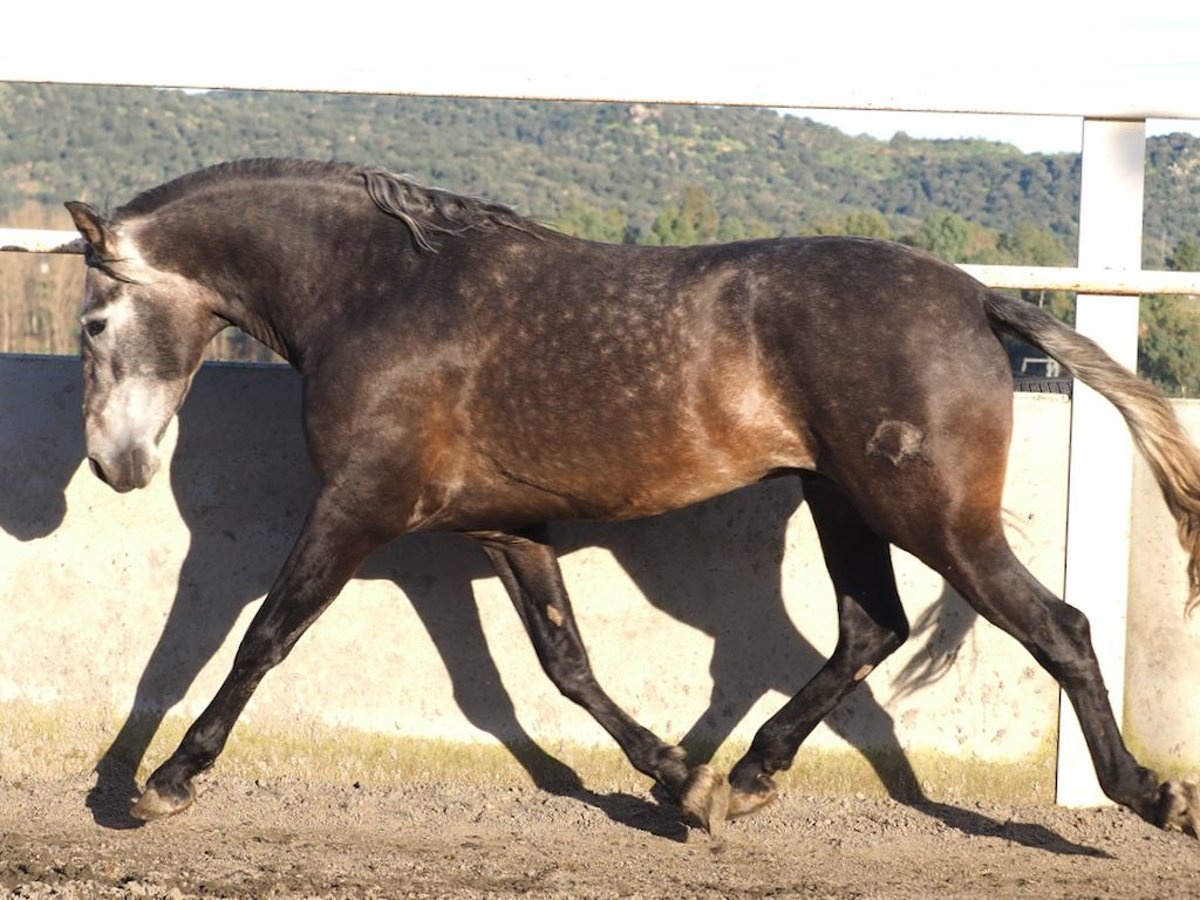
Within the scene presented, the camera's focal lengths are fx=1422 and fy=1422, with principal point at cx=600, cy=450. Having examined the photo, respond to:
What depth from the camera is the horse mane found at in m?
4.25

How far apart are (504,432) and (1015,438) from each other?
1.71 meters

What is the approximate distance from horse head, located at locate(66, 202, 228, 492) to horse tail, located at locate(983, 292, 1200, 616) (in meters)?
2.39

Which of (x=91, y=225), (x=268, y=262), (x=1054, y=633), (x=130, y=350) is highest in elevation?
(x=91, y=225)

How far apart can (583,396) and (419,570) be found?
1185 millimetres

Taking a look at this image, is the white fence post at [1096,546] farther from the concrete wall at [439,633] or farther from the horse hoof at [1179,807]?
the horse hoof at [1179,807]

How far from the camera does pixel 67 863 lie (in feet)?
12.6

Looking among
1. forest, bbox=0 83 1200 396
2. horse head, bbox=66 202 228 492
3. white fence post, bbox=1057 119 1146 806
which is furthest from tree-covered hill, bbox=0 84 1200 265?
horse head, bbox=66 202 228 492

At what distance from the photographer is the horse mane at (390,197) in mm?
4254

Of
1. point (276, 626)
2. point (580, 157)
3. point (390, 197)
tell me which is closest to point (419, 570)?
point (276, 626)

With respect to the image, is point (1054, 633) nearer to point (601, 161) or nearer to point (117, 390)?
point (117, 390)

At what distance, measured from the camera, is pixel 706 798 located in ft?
13.5

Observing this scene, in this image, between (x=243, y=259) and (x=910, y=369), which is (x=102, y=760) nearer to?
(x=243, y=259)

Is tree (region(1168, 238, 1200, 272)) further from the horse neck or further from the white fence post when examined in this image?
the horse neck

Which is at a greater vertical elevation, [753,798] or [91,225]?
[91,225]
